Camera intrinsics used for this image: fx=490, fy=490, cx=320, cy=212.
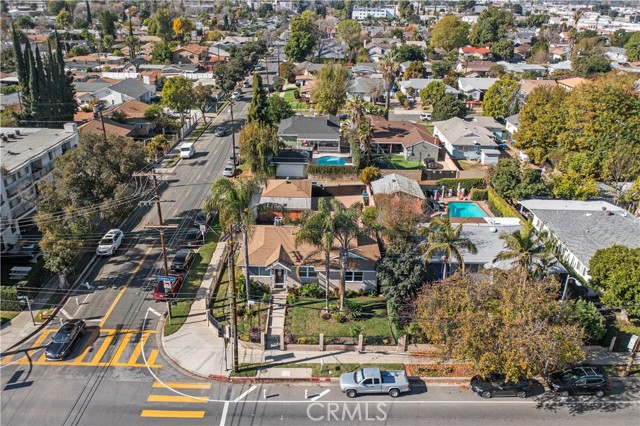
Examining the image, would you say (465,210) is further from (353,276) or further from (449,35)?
(449,35)

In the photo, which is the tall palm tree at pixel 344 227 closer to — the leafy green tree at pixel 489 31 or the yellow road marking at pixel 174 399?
the yellow road marking at pixel 174 399

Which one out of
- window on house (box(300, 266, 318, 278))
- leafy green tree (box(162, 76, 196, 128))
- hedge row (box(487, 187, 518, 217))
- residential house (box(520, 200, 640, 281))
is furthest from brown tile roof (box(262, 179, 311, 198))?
leafy green tree (box(162, 76, 196, 128))

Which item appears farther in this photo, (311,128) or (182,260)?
(311,128)

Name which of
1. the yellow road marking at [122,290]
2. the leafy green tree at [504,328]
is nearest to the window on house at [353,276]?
the leafy green tree at [504,328]

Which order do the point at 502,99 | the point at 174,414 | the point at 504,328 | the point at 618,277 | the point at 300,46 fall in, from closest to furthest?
the point at 504,328, the point at 174,414, the point at 618,277, the point at 502,99, the point at 300,46

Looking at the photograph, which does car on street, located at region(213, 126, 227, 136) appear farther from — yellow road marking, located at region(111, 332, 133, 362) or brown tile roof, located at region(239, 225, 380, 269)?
yellow road marking, located at region(111, 332, 133, 362)

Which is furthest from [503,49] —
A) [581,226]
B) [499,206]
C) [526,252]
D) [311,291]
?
[311,291]
